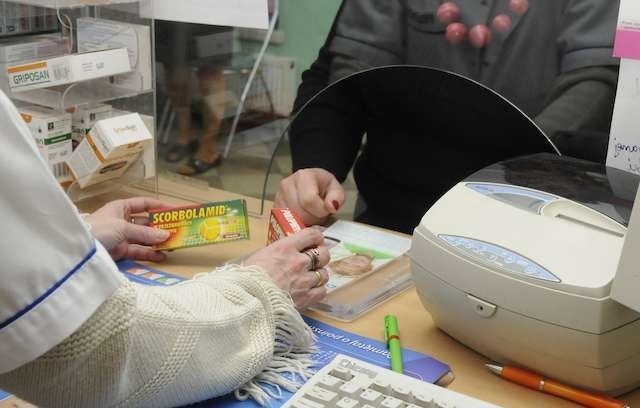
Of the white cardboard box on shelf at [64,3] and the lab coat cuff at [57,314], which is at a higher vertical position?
the white cardboard box on shelf at [64,3]

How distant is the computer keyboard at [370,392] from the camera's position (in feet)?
2.69

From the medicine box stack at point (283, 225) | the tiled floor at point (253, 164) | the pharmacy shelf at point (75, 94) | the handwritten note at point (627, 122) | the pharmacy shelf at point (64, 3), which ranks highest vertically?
the pharmacy shelf at point (64, 3)

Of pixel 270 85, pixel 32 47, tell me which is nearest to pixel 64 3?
pixel 32 47

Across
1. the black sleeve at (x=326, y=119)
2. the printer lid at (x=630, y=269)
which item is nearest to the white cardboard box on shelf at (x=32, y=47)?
the black sleeve at (x=326, y=119)

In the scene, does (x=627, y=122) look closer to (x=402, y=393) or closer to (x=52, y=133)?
(x=402, y=393)

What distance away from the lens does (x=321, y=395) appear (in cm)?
83

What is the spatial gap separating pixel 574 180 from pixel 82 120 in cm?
85

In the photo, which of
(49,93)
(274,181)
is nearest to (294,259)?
(274,181)

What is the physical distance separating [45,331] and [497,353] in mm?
528

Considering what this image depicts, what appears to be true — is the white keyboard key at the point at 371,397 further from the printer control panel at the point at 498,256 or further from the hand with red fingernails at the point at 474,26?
the hand with red fingernails at the point at 474,26

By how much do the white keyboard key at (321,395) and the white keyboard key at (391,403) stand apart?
5 cm

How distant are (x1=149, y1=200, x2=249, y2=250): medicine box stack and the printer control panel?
14.3 inches

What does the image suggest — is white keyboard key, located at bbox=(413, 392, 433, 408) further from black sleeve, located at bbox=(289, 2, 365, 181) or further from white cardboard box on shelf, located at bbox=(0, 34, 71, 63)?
white cardboard box on shelf, located at bbox=(0, 34, 71, 63)

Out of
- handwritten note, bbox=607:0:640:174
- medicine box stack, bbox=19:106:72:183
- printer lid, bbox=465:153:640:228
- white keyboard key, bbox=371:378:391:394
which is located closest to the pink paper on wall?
handwritten note, bbox=607:0:640:174
